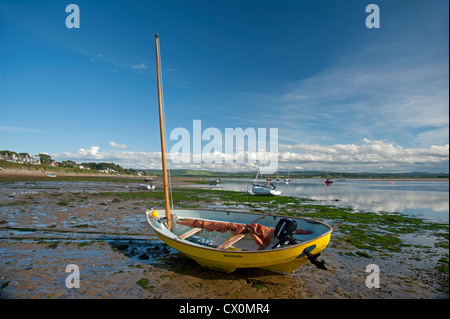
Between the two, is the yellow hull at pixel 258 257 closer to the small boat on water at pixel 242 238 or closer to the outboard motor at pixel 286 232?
the small boat on water at pixel 242 238

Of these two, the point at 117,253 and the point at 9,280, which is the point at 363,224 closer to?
the point at 117,253

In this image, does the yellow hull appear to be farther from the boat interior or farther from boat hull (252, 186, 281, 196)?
boat hull (252, 186, 281, 196)

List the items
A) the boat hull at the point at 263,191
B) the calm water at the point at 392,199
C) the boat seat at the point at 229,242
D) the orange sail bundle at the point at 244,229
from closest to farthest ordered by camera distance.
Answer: the boat seat at the point at 229,242 → the orange sail bundle at the point at 244,229 → the calm water at the point at 392,199 → the boat hull at the point at 263,191

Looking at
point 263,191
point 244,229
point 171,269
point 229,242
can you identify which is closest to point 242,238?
point 244,229

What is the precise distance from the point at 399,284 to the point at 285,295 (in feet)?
13.8

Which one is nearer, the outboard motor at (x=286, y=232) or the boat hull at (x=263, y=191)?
the outboard motor at (x=286, y=232)

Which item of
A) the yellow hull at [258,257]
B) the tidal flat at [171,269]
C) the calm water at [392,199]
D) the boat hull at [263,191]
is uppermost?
the yellow hull at [258,257]

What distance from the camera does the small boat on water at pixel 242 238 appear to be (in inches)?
268

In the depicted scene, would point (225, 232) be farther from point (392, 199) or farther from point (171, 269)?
point (392, 199)

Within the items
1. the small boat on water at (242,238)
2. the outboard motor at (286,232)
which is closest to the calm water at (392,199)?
the small boat on water at (242,238)

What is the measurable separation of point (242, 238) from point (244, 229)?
846 mm

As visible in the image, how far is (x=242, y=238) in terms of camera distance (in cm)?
973

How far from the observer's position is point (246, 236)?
9695 mm
